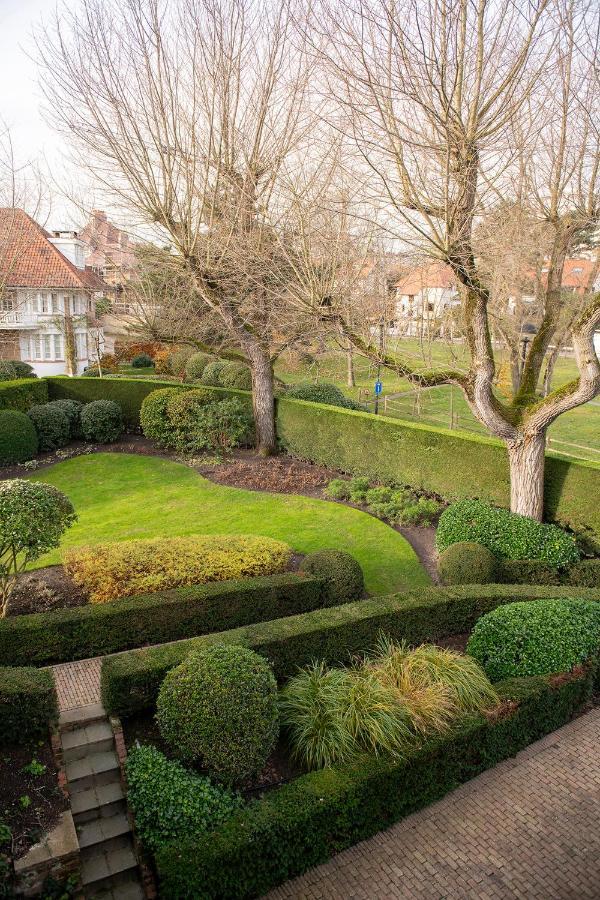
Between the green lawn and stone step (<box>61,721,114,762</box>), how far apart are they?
4.76 meters

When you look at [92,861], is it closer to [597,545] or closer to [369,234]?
[597,545]

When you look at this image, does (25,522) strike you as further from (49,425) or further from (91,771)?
(49,425)

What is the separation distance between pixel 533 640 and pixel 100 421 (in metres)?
14.2

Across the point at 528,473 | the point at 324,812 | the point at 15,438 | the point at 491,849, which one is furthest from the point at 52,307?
the point at 491,849

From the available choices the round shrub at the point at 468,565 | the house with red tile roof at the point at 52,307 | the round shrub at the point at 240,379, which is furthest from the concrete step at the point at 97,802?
the house with red tile roof at the point at 52,307

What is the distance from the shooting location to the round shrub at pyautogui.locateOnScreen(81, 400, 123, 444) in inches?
712

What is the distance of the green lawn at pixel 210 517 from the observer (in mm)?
Result: 11430

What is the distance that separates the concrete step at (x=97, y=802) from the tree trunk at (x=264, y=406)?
12.1 metres

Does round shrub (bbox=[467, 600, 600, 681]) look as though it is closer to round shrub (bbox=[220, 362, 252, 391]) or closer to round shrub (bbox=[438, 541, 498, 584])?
round shrub (bbox=[438, 541, 498, 584])

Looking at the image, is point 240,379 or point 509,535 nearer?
point 509,535

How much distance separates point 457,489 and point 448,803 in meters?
7.91

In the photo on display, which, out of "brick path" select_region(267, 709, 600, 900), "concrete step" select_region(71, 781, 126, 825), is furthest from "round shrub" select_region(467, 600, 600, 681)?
"concrete step" select_region(71, 781, 126, 825)

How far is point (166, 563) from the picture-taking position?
9.31 m

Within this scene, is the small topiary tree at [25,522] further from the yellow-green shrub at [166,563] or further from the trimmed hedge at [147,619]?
the trimmed hedge at [147,619]
